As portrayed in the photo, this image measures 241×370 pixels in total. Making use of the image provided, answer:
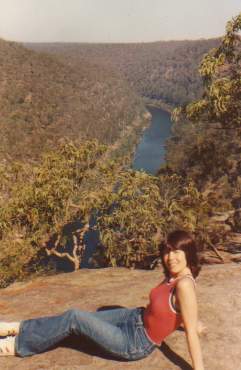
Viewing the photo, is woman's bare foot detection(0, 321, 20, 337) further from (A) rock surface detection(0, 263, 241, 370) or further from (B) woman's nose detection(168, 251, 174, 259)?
(B) woman's nose detection(168, 251, 174, 259)

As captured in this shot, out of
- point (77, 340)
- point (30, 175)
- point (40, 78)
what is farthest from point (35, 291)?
point (40, 78)

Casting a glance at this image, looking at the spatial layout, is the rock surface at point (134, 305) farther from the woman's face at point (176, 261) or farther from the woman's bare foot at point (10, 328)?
the woman's face at point (176, 261)

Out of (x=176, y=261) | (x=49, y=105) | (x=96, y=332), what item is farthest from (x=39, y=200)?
(x=49, y=105)

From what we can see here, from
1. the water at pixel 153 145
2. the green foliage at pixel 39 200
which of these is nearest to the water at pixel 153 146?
the water at pixel 153 145

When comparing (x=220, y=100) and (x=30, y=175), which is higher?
(x=220, y=100)

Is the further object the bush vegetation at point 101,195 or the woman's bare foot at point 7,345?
the bush vegetation at point 101,195

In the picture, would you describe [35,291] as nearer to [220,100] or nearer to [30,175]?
[30,175]

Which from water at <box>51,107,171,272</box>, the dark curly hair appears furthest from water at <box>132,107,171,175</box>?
the dark curly hair
